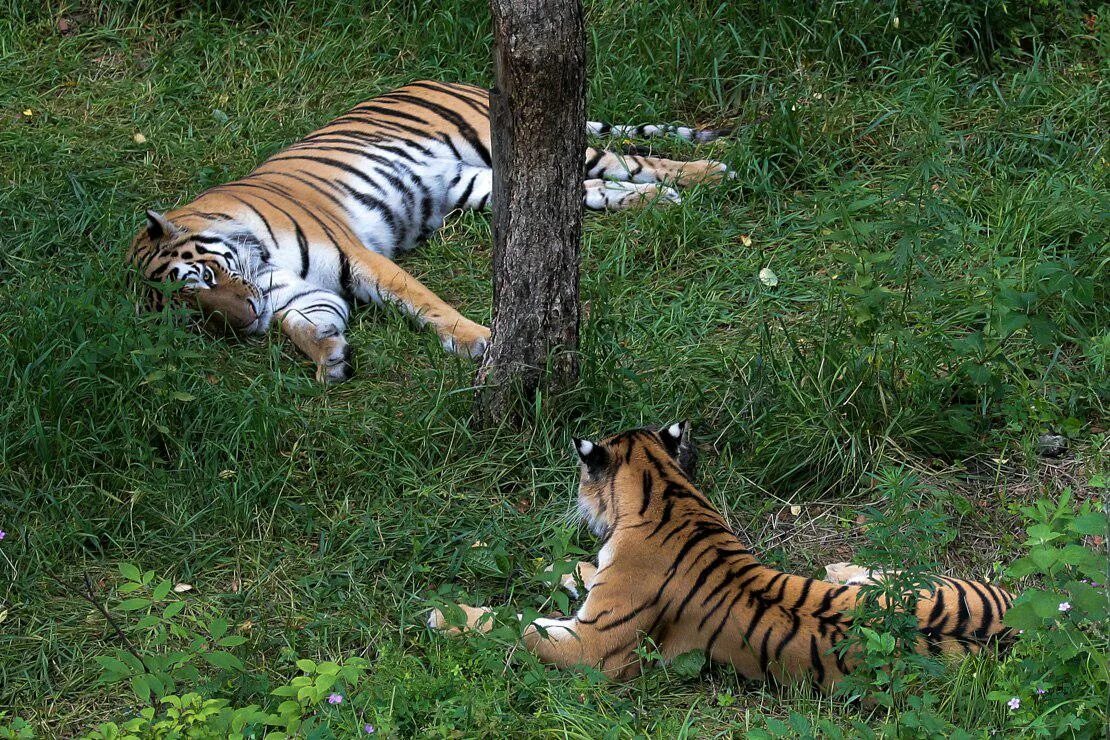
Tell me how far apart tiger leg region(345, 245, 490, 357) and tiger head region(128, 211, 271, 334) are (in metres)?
0.44

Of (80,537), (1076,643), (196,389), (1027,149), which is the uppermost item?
(1027,149)

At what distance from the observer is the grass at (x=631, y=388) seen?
11.7 feet

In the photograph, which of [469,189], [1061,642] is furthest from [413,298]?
[1061,642]

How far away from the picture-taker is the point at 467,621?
3453 mm

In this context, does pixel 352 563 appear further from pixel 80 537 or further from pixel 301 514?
pixel 80 537

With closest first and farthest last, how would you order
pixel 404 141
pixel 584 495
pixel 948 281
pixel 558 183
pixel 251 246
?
pixel 584 495 < pixel 558 183 < pixel 948 281 < pixel 251 246 < pixel 404 141

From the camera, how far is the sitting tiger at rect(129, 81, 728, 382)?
494 cm

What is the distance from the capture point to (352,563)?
3.79 metres

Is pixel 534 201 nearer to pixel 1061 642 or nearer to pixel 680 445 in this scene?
pixel 680 445

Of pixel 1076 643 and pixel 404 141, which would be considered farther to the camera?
pixel 404 141

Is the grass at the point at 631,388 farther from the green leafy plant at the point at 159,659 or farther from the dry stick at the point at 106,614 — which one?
the green leafy plant at the point at 159,659

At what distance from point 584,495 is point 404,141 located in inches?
115

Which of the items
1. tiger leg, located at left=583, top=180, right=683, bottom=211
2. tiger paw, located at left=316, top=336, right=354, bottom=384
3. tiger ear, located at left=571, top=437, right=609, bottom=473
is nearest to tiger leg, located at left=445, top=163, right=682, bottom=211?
tiger leg, located at left=583, top=180, right=683, bottom=211

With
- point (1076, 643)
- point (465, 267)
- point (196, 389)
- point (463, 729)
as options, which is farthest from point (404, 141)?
point (1076, 643)
